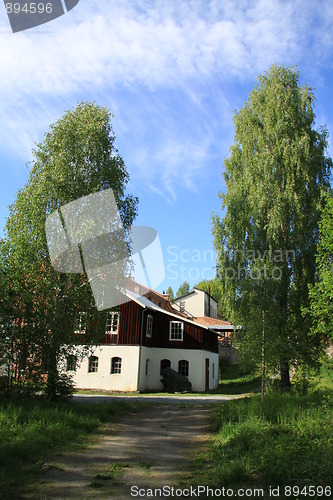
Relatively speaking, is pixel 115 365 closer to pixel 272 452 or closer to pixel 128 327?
pixel 128 327

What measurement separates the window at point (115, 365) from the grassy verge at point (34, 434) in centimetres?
1526

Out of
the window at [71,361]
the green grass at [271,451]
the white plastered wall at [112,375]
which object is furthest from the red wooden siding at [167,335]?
the green grass at [271,451]

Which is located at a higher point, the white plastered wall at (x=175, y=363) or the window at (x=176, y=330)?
the window at (x=176, y=330)

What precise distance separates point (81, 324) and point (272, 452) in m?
10.1

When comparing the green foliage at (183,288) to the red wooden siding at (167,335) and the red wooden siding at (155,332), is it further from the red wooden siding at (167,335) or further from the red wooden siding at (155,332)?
the red wooden siding at (167,335)

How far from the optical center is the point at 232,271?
20453 mm

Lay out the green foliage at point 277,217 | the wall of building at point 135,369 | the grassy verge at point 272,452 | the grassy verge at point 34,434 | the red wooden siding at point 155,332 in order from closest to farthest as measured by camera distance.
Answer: the grassy verge at point 272,452, the grassy verge at point 34,434, the green foliage at point 277,217, the wall of building at point 135,369, the red wooden siding at point 155,332

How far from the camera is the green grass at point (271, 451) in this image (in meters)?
6.34

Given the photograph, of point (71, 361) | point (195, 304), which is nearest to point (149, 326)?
point (71, 361)

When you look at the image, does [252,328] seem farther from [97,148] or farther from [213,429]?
[97,148]

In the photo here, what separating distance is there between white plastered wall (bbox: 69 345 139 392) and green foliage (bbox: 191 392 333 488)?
693 inches

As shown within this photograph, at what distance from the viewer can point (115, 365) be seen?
1139 inches

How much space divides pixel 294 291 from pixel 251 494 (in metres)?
14.4

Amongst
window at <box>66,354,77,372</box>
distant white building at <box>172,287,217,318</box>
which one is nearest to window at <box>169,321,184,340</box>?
window at <box>66,354,77,372</box>
